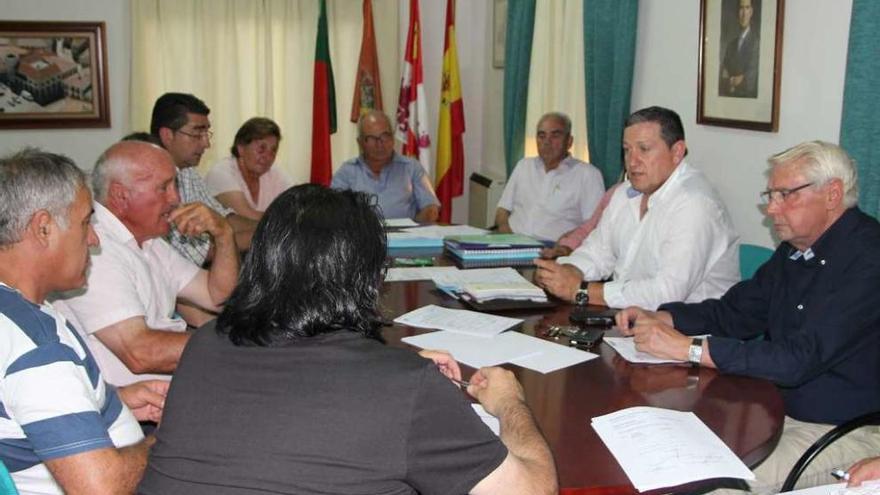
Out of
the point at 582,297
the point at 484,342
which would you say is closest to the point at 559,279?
the point at 582,297

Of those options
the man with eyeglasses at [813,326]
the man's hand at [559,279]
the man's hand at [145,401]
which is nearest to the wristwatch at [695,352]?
the man with eyeglasses at [813,326]

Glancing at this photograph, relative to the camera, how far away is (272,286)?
4.20 feet

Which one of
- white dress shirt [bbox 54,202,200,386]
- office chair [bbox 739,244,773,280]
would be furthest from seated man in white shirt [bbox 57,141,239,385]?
office chair [bbox 739,244,773,280]

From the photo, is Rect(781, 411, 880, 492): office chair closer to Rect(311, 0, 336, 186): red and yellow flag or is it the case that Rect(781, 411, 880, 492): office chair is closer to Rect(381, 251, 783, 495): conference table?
Rect(381, 251, 783, 495): conference table

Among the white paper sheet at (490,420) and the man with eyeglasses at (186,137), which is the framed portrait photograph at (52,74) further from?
the white paper sheet at (490,420)

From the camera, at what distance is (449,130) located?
6141mm

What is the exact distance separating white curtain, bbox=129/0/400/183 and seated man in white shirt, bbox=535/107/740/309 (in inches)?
132

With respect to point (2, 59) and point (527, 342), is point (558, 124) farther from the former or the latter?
point (2, 59)

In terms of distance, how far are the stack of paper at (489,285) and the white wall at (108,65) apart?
12.3ft

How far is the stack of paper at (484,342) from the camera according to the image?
2.03 meters

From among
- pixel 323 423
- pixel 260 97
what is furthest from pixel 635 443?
pixel 260 97

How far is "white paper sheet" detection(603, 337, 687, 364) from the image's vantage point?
2.04 m

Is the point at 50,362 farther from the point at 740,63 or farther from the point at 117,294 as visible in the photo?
the point at 740,63

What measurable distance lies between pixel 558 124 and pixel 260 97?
242 centimetres
